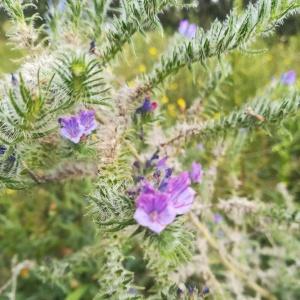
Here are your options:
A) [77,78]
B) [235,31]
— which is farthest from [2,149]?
[235,31]

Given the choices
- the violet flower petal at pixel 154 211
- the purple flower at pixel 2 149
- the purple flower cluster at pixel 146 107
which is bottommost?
the violet flower petal at pixel 154 211

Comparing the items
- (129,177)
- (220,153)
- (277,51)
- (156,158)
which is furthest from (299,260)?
(277,51)

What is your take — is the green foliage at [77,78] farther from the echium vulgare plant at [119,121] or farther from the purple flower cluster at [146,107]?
the purple flower cluster at [146,107]

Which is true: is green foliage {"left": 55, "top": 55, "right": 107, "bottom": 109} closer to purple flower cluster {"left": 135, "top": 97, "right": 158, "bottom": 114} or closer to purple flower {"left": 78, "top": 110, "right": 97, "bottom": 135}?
purple flower {"left": 78, "top": 110, "right": 97, "bottom": 135}

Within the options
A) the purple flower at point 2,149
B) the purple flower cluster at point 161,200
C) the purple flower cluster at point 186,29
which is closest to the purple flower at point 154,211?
the purple flower cluster at point 161,200

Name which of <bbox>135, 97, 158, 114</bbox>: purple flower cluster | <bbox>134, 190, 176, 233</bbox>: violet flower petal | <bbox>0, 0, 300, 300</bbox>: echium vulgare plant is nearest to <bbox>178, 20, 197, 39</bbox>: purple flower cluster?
<bbox>0, 0, 300, 300</bbox>: echium vulgare plant
